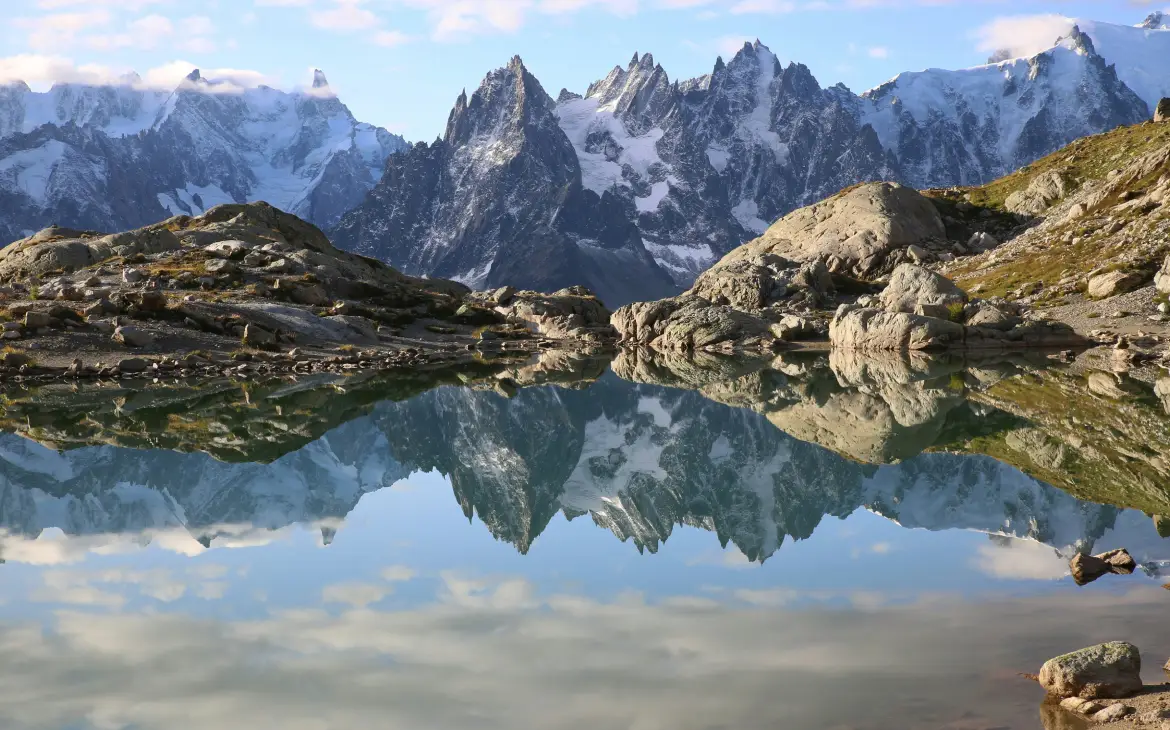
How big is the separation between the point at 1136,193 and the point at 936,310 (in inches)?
1476

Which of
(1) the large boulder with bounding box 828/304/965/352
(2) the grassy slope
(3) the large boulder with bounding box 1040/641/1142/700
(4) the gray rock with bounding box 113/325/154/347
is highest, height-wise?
(2) the grassy slope

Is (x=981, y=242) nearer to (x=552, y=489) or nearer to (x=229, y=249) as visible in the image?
(x=229, y=249)

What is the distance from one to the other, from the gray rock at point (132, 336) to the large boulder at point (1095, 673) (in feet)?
222

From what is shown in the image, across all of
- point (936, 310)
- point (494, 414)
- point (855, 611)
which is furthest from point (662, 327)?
point (855, 611)

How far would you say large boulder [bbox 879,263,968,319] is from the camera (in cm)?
7888

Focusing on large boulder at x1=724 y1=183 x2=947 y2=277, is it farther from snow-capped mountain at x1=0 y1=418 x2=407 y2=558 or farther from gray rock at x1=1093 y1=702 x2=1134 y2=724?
gray rock at x1=1093 y1=702 x2=1134 y2=724

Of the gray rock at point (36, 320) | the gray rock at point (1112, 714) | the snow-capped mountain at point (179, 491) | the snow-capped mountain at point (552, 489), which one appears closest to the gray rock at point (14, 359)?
the gray rock at point (36, 320)

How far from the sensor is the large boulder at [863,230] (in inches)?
4491

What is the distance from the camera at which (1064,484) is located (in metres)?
23.7

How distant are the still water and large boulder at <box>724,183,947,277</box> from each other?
8481 centimetres

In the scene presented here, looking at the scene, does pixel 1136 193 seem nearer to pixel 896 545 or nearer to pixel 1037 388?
pixel 1037 388

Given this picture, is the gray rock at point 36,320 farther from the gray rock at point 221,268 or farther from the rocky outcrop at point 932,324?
the rocky outcrop at point 932,324

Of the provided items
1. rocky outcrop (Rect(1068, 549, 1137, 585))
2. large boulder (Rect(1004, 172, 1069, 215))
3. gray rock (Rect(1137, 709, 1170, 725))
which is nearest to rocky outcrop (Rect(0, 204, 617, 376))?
large boulder (Rect(1004, 172, 1069, 215))

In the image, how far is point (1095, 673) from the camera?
11.3 metres
